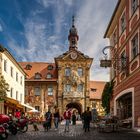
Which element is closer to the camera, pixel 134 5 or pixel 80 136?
pixel 80 136

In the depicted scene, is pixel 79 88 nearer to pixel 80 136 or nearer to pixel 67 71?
pixel 67 71

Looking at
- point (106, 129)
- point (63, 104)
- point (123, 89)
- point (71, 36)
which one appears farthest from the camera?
point (71, 36)

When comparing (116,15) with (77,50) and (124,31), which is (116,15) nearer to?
(124,31)

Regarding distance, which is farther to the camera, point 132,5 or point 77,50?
point 77,50

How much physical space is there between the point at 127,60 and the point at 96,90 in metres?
55.3

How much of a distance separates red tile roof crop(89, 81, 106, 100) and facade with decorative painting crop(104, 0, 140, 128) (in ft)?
145

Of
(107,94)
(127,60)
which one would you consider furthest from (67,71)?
(127,60)

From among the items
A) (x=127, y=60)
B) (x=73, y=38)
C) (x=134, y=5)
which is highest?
(x=73, y=38)

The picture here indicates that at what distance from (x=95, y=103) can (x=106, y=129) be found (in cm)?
5310

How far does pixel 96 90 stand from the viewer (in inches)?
3177

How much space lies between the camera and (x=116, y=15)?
3056cm

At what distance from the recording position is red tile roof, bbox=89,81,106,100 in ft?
254

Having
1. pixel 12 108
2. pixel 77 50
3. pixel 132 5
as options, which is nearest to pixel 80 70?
pixel 77 50

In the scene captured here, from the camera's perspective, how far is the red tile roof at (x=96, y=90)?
77.5 meters
